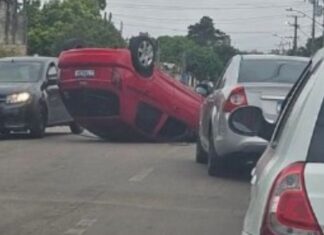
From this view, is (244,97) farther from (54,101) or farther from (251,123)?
(54,101)

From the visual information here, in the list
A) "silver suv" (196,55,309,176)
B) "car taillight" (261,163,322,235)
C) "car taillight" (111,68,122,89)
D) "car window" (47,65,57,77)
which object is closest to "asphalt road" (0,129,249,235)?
"silver suv" (196,55,309,176)

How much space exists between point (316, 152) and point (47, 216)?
6.36 meters

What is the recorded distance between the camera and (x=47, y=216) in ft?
34.5

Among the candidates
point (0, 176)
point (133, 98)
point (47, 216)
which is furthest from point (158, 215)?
point (133, 98)

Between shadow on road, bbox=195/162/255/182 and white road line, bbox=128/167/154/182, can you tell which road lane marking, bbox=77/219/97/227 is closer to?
Result: white road line, bbox=128/167/154/182

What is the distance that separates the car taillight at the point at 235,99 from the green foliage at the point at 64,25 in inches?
2533

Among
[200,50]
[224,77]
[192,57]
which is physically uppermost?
[224,77]

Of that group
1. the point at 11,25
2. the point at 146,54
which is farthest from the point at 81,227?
the point at 11,25

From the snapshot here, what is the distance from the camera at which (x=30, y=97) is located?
787 inches

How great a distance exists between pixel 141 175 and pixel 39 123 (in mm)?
6658

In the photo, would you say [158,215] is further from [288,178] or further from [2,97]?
[2,97]

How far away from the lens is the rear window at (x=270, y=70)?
1330 cm

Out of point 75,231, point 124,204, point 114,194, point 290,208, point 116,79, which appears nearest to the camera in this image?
point 290,208

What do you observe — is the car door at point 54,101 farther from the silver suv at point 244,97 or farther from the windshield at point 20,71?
the silver suv at point 244,97
